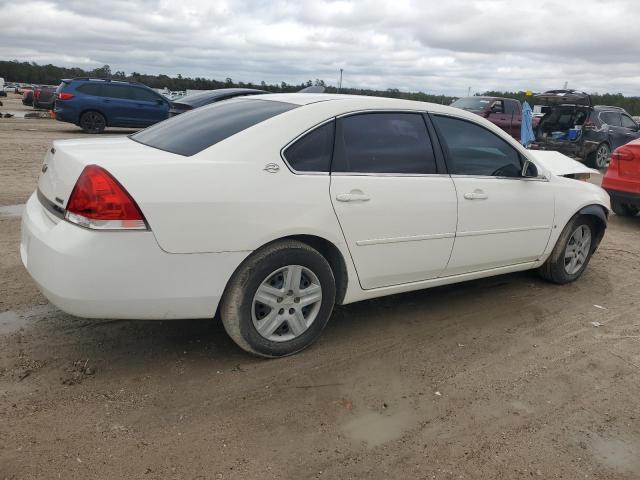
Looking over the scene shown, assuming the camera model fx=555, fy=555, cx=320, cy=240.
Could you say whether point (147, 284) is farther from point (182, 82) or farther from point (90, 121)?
point (182, 82)

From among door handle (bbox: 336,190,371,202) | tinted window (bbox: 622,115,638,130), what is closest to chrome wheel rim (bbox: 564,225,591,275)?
door handle (bbox: 336,190,371,202)

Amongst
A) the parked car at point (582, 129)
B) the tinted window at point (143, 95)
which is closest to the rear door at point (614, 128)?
the parked car at point (582, 129)

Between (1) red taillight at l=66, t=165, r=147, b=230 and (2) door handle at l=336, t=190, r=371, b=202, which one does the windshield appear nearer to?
(2) door handle at l=336, t=190, r=371, b=202

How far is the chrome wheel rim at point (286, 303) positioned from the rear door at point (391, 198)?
363mm

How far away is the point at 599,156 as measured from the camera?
15.4 m

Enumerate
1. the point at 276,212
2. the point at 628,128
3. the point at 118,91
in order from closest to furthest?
the point at 276,212 < the point at 628,128 < the point at 118,91

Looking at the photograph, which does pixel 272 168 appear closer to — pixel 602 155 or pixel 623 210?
pixel 623 210

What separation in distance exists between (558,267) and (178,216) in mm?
3687

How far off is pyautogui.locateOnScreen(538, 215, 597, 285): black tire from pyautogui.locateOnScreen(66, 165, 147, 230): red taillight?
377 cm

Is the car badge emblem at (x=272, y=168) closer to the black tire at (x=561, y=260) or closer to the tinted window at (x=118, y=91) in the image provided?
the black tire at (x=561, y=260)

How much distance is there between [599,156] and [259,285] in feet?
48.6

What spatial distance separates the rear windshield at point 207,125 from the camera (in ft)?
11.0

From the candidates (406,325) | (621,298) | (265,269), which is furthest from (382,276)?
(621,298)

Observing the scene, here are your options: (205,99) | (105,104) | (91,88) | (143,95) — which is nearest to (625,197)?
(205,99)
